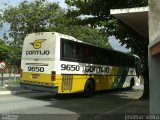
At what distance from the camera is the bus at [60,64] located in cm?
1797

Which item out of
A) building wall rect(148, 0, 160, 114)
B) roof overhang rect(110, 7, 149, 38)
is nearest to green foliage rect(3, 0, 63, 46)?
roof overhang rect(110, 7, 149, 38)

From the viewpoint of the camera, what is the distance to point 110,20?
17453 mm

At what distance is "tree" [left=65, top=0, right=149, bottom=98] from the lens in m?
17.4

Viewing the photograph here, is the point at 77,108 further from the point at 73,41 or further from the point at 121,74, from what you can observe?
the point at 121,74

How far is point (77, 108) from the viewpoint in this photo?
50.2ft

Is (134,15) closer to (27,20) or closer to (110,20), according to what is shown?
(110,20)

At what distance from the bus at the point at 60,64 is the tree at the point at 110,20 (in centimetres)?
159

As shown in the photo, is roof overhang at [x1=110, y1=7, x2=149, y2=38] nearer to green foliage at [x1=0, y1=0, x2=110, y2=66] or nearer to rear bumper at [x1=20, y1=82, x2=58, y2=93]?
rear bumper at [x1=20, y1=82, x2=58, y2=93]

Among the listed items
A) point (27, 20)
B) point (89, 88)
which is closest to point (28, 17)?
point (27, 20)

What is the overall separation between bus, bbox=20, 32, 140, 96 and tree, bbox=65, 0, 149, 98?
1.59m

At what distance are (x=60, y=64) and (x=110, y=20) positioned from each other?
3.28 m

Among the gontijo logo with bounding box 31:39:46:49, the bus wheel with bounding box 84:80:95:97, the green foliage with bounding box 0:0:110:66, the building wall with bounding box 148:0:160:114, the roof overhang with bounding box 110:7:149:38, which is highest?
the green foliage with bounding box 0:0:110:66

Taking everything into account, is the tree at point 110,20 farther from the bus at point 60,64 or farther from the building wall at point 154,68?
the building wall at point 154,68

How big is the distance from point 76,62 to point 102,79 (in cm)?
400
